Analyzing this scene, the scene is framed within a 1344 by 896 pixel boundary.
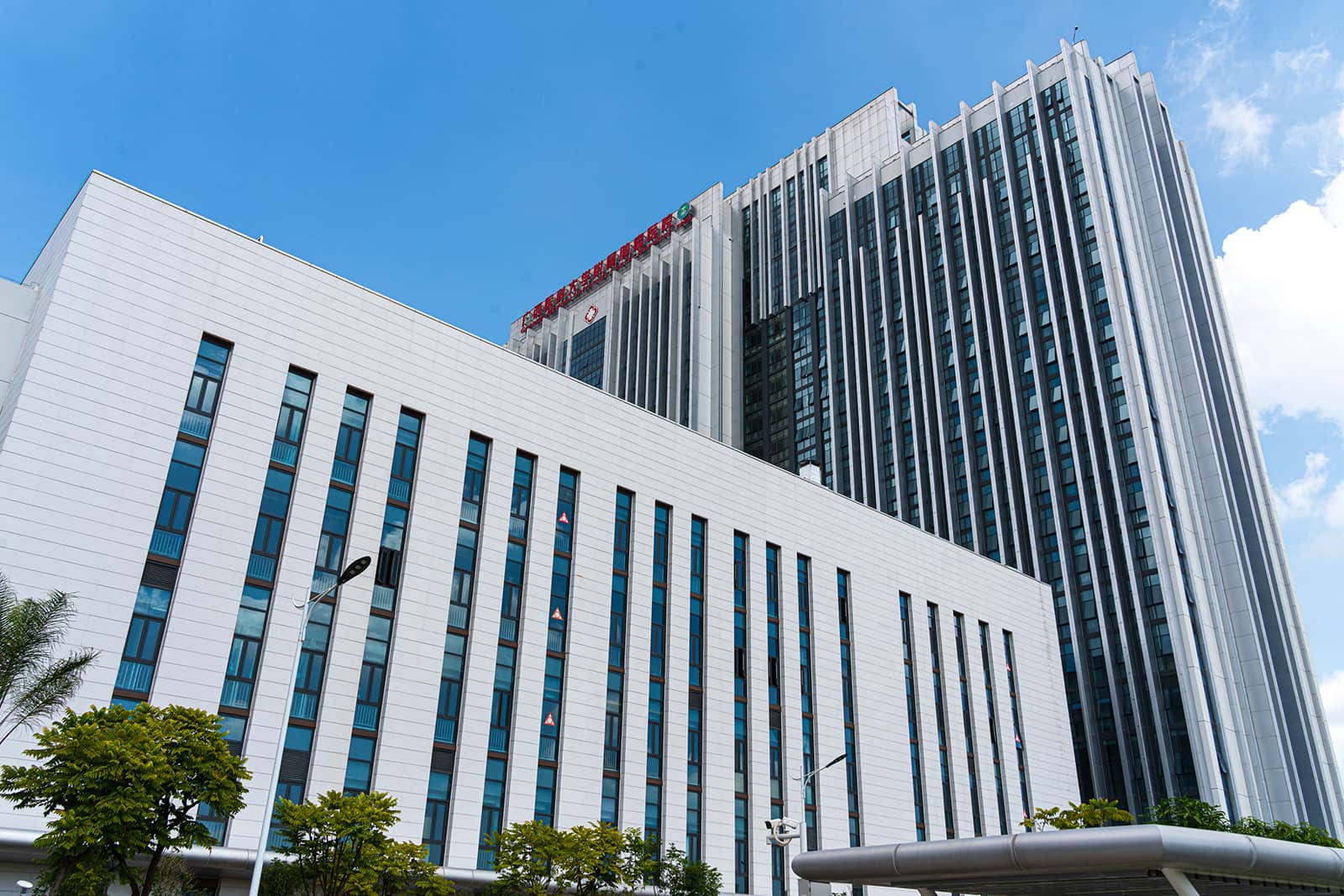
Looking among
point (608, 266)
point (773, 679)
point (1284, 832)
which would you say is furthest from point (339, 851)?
point (608, 266)

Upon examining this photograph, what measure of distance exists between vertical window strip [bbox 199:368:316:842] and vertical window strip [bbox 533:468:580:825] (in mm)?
10932

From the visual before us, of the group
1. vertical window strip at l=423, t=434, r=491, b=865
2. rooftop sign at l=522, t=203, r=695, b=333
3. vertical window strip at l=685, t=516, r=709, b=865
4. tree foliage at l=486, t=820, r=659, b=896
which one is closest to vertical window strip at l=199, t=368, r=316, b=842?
vertical window strip at l=423, t=434, r=491, b=865

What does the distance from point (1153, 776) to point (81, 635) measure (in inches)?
2483

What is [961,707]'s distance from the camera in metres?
56.2

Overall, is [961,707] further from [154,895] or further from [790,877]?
[154,895]

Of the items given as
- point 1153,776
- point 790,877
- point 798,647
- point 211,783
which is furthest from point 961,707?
point 211,783

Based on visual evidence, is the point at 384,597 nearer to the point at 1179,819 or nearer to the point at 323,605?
the point at 323,605

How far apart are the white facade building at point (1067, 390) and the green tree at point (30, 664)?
137ft

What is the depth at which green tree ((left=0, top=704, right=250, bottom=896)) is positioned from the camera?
76.7 ft

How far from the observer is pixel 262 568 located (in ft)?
115

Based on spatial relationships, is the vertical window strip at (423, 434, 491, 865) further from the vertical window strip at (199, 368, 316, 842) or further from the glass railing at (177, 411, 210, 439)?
the glass railing at (177, 411, 210, 439)

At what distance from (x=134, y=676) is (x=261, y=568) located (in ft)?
17.4

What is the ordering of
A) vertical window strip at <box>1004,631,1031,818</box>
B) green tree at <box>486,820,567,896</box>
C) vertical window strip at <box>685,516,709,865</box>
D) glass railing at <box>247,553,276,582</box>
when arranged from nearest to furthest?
green tree at <box>486,820,567,896</box>
glass railing at <box>247,553,276,582</box>
vertical window strip at <box>685,516,709,865</box>
vertical window strip at <box>1004,631,1031,818</box>

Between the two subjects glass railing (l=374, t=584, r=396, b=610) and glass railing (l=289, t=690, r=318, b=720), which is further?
glass railing (l=374, t=584, r=396, b=610)
